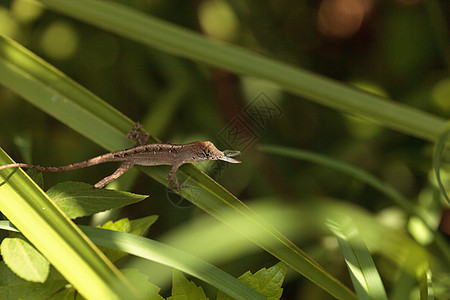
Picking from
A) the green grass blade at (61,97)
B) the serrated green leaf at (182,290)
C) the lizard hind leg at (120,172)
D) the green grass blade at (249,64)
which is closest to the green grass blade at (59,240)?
the serrated green leaf at (182,290)

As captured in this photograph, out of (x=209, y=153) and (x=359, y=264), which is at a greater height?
(x=209, y=153)

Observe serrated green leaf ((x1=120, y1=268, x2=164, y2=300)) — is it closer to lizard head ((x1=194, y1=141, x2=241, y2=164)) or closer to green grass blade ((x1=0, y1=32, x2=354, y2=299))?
green grass blade ((x1=0, y1=32, x2=354, y2=299))

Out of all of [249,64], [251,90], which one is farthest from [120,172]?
[251,90]

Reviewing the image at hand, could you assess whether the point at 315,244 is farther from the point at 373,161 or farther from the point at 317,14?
the point at 317,14

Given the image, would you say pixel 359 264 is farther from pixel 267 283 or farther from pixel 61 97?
pixel 61 97

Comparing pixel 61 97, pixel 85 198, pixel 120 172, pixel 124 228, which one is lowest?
pixel 124 228

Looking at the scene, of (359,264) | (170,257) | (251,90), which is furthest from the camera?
(251,90)
